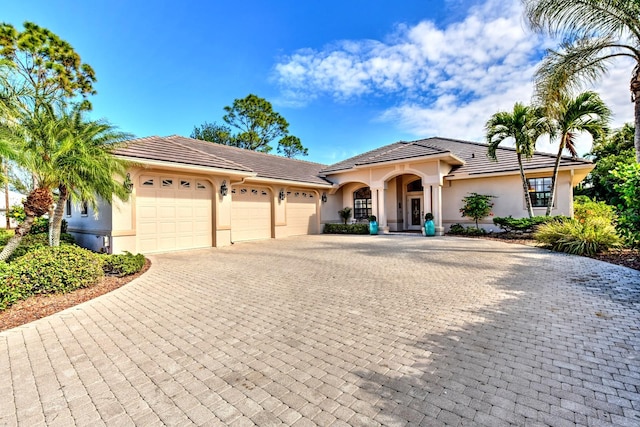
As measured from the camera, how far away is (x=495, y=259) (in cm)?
893

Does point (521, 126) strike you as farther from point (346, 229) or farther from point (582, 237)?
point (346, 229)

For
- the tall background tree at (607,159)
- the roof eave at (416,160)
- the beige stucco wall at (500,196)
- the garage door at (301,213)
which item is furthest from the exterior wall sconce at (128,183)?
the tall background tree at (607,159)

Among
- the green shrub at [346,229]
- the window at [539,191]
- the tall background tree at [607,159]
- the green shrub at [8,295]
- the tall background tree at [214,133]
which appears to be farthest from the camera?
the tall background tree at [214,133]

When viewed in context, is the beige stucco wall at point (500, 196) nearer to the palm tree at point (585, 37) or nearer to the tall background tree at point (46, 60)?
the palm tree at point (585, 37)

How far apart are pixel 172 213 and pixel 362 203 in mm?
12344

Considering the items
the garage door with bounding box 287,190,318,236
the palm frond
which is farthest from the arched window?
the palm frond

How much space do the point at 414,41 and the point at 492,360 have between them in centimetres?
1177

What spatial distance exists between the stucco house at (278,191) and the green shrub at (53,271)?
3622mm

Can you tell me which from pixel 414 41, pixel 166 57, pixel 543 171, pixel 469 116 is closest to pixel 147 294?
pixel 414 41

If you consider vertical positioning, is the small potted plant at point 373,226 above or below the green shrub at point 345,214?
below

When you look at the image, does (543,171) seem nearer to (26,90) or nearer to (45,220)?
(26,90)

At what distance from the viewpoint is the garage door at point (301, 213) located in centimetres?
1720

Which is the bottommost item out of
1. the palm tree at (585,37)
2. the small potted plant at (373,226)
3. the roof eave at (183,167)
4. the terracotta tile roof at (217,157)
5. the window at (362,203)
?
the small potted plant at (373,226)

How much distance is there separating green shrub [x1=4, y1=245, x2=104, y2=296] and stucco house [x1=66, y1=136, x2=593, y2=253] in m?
3.62
